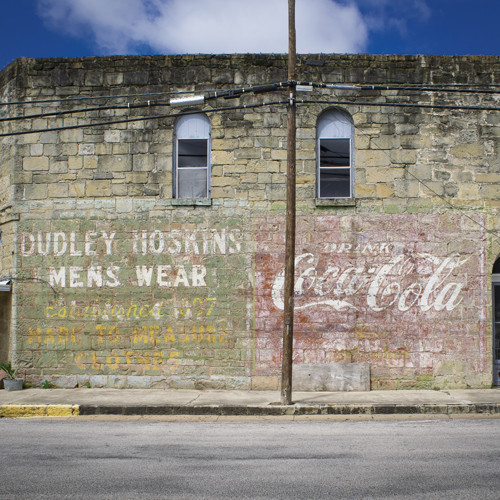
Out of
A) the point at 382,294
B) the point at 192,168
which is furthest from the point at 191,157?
the point at 382,294

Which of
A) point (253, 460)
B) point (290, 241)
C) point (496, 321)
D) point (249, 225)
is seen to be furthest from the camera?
point (496, 321)

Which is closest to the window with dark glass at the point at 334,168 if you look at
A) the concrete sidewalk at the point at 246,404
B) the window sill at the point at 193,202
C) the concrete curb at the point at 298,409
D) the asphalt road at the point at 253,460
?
the window sill at the point at 193,202

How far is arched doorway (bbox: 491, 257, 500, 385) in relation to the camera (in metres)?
12.3

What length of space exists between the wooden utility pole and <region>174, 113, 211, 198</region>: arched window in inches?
98.6

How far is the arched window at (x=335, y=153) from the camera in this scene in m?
12.5

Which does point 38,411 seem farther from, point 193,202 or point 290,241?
point 290,241

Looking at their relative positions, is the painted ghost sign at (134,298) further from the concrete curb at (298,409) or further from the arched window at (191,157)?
the concrete curb at (298,409)

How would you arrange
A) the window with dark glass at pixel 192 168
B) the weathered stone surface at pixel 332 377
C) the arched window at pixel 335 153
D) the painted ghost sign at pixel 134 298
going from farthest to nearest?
the window with dark glass at pixel 192 168 → the arched window at pixel 335 153 → the painted ghost sign at pixel 134 298 → the weathered stone surface at pixel 332 377

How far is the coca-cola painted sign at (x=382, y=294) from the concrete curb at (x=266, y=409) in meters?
1.71

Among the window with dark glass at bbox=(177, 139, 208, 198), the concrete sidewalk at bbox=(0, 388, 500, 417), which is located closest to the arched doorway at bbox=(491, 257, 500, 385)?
the concrete sidewalk at bbox=(0, 388, 500, 417)

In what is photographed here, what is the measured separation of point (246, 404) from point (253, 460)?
3579 millimetres

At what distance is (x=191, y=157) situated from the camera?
12.7 metres

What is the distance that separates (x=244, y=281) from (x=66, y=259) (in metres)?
3.87

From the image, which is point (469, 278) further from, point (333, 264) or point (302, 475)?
point (302, 475)
